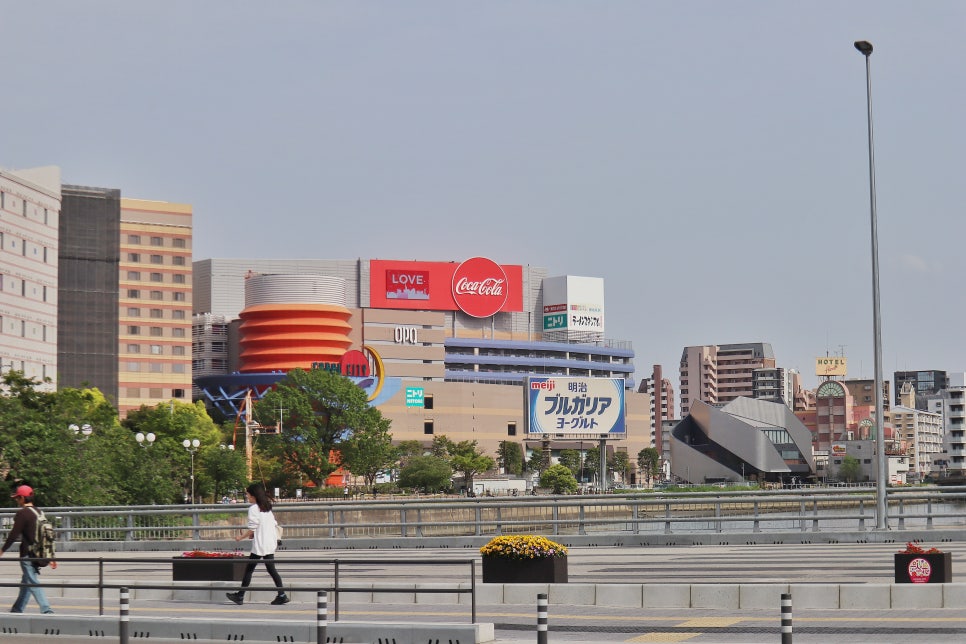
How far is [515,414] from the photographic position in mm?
198000

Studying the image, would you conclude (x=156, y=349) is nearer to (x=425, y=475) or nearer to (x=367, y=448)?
(x=425, y=475)

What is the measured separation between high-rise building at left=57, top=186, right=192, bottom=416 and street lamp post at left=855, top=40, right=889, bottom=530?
116m

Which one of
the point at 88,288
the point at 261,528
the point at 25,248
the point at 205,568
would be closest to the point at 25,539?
the point at 205,568

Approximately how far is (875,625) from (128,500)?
172 ft

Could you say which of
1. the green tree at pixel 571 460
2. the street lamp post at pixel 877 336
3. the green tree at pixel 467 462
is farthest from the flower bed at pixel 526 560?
the green tree at pixel 571 460

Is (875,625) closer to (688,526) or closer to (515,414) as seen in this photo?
(688,526)

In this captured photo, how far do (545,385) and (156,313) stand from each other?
188ft

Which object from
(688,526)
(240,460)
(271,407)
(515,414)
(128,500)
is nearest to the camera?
(128,500)

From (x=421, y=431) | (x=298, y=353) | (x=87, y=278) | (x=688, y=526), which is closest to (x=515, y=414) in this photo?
(x=421, y=431)

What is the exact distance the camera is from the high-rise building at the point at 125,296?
142125 mm

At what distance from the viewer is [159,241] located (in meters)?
166

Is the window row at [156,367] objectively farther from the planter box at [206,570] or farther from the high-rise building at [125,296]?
the planter box at [206,570]

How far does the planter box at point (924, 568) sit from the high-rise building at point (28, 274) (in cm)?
10446

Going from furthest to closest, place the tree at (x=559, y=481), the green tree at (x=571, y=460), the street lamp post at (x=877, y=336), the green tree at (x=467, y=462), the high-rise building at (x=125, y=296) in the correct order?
the green tree at (x=571, y=460) < the tree at (x=559, y=481) < the green tree at (x=467, y=462) < the high-rise building at (x=125, y=296) < the street lamp post at (x=877, y=336)
